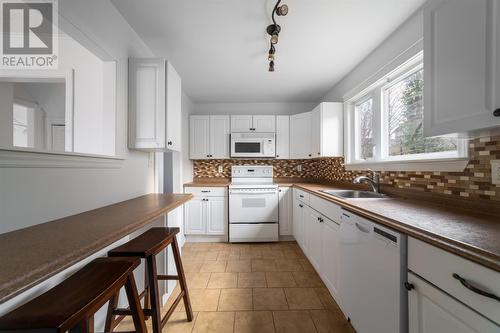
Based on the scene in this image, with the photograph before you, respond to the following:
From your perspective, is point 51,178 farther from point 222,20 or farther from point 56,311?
point 222,20

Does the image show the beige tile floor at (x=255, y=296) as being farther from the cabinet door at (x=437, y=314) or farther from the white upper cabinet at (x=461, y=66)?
the white upper cabinet at (x=461, y=66)

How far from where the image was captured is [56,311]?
64cm

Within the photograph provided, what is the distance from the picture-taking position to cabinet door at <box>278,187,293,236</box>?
316cm

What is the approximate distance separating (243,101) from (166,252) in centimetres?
273

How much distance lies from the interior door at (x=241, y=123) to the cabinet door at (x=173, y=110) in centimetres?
150

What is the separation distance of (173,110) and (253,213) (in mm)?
1869

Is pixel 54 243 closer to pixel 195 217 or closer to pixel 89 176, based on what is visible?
pixel 89 176

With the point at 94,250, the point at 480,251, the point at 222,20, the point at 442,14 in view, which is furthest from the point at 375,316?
the point at 222,20

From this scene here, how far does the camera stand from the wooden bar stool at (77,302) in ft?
1.96

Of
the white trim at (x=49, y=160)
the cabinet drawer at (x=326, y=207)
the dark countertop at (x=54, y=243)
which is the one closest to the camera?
the dark countertop at (x=54, y=243)

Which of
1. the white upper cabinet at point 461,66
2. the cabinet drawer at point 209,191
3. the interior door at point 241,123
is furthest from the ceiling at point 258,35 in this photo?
the cabinet drawer at point 209,191

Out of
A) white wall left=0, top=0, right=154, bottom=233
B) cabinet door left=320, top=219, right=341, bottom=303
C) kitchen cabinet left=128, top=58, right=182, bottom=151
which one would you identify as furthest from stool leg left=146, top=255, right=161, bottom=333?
cabinet door left=320, top=219, right=341, bottom=303

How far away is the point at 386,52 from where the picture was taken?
1896 mm

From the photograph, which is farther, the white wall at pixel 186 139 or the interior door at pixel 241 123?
the interior door at pixel 241 123
